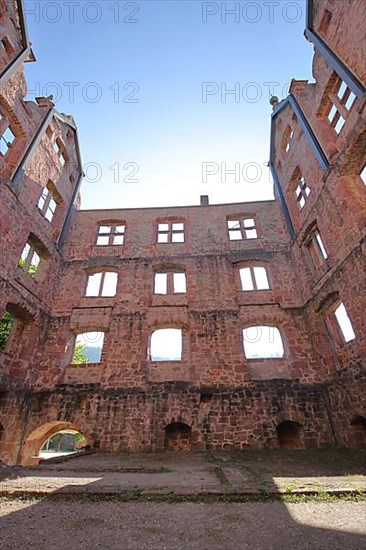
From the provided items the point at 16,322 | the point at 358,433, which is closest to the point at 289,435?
the point at 358,433

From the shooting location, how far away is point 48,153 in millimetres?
12227

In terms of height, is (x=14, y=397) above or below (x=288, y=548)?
above

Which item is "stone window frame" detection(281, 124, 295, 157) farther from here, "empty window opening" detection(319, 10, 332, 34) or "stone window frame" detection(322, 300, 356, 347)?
"stone window frame" detection(322, 300, 356, 347)

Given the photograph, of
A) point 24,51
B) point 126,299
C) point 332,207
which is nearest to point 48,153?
point 24,51

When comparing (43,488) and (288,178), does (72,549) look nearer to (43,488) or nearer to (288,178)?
(43,488)

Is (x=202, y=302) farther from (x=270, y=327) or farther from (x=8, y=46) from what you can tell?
(x=8, y=46)

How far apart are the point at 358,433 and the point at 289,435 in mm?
2125

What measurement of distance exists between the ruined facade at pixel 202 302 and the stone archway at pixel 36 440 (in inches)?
2.2

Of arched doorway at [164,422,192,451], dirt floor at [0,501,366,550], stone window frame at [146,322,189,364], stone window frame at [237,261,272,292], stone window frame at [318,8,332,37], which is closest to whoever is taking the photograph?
dirt floor at [0,501,366,550]

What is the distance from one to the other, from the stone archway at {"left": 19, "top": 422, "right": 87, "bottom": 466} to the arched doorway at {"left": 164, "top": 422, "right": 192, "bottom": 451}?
9.77 ft

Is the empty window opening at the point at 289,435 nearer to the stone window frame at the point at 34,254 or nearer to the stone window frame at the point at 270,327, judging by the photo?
the stone window frame at the point at 270,327

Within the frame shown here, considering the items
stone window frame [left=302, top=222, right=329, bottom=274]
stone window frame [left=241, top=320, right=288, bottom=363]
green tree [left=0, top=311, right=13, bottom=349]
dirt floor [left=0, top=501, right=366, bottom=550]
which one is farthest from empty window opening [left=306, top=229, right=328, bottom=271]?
green tree [left=0, top=311, right=13, bottom=349]

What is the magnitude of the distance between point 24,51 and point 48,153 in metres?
3.82

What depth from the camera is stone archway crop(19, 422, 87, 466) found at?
8598 millimetres
